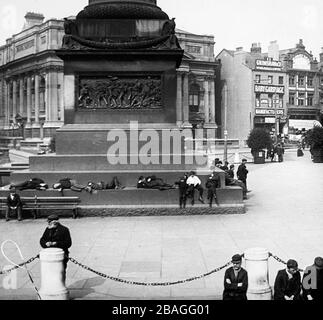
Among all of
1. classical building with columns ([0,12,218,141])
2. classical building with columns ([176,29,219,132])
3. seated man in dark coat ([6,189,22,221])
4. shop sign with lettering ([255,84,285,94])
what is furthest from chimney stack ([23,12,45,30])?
seated man in dark coat ([6,189,22,221])

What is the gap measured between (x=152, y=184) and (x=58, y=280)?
7.51m

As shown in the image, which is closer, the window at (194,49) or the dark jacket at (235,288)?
the dark jacket at (235,288)

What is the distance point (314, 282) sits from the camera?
7.27m

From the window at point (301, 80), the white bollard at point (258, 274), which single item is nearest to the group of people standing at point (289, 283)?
the white bollard at point (258, 274)

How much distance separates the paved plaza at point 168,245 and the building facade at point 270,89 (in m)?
62.2

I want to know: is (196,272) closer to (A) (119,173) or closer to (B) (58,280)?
(B) (58,280)

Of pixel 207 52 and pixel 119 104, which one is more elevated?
pixel 207 52

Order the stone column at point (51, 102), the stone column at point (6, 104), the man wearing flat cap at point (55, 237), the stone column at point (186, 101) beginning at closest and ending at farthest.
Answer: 1. the man wearing flat cap at point (55, 237)
2. the stone column at point (51, 102)
3. the stone column at point (186, 101)
4. the stone column at point (6, 104)

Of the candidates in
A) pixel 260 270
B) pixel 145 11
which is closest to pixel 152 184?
pixel 145 11

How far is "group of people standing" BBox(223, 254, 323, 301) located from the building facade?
68.6 metres

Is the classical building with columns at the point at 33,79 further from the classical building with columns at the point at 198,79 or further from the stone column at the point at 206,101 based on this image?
the stone column at the point at 206,101

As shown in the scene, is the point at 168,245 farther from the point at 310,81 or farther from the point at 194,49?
the point at 310,81

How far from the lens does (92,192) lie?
48.8 feet

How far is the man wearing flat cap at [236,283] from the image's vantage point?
24.0 ft
